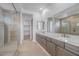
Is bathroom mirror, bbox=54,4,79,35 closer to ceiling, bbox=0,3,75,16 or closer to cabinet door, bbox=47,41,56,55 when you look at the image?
ceiling, bbox=0,3,75,16

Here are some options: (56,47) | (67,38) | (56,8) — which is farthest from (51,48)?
(56,8)

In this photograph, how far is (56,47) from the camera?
5.80 feet

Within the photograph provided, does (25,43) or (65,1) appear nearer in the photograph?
(65,1)

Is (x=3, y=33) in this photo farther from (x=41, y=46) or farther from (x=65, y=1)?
(x=65, y=1)

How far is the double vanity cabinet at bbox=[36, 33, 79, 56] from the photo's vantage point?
1484mm

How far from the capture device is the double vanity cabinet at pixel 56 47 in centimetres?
148

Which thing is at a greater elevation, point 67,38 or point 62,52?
point 67,38

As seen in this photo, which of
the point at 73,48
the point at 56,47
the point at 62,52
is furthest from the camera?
the point at 56,47

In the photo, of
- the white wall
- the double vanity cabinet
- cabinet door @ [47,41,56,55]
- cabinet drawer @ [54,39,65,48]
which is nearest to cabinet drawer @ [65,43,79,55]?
the double vanity cabinet

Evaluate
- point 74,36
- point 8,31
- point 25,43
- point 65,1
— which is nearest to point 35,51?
point 25,43

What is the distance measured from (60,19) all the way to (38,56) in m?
0.84

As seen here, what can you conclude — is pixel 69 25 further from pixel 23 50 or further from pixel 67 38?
pixel 23 50

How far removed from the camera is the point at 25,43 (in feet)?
6.23

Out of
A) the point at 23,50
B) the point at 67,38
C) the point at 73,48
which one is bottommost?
the point at 23,50
